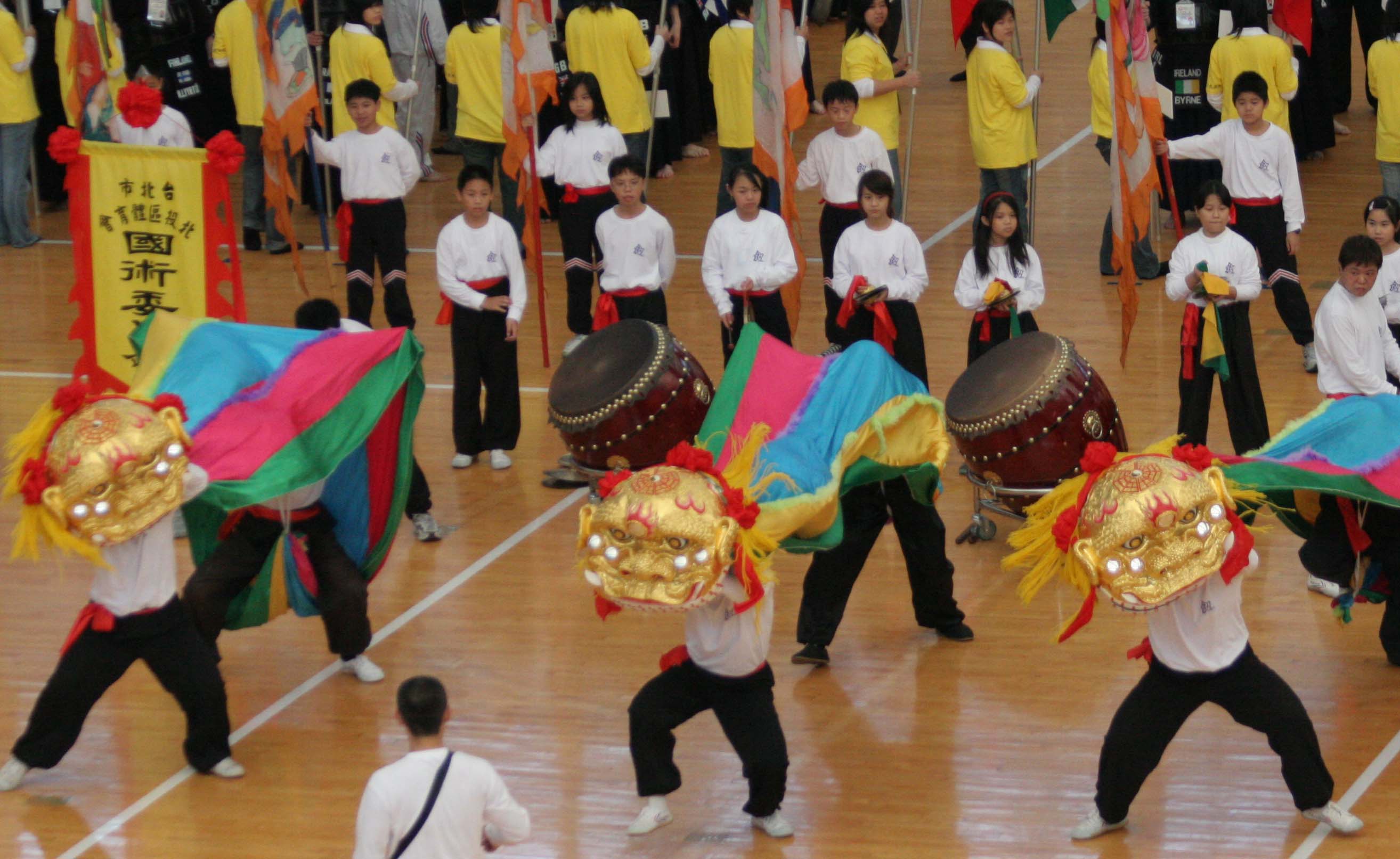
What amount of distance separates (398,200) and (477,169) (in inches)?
58.5

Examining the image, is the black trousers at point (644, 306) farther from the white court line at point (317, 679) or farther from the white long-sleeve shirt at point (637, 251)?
the white court line at point (317, 679)

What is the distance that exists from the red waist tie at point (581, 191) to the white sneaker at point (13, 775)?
5091 mm

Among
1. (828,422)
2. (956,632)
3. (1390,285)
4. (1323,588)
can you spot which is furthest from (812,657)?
(1390,285)

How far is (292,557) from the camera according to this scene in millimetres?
6785

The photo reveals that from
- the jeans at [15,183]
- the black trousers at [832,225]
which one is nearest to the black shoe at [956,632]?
the black trousers at [832,225]

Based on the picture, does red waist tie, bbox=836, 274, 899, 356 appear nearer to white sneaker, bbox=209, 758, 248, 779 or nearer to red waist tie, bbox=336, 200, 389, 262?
red waist tie, bbox=336, 200, 389, 262

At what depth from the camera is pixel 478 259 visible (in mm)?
8695

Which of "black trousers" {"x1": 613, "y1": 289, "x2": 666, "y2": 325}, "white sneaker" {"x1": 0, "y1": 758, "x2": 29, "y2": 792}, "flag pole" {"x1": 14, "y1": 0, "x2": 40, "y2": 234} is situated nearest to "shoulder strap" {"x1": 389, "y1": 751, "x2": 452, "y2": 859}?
"white sneaker" {"x1": 0, "y1": 758, "x2": 29, "y2": 792}

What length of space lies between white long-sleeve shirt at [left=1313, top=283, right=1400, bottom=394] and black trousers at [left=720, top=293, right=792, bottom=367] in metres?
2.63

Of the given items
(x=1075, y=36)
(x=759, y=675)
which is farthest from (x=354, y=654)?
(x=1075, y=36)

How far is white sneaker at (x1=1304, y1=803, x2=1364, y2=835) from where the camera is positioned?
18.3 feet

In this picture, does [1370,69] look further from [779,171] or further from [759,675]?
[759,675]

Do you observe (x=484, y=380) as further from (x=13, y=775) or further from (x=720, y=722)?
(x=720, y=722)

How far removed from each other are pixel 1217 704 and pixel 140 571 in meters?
3.28
